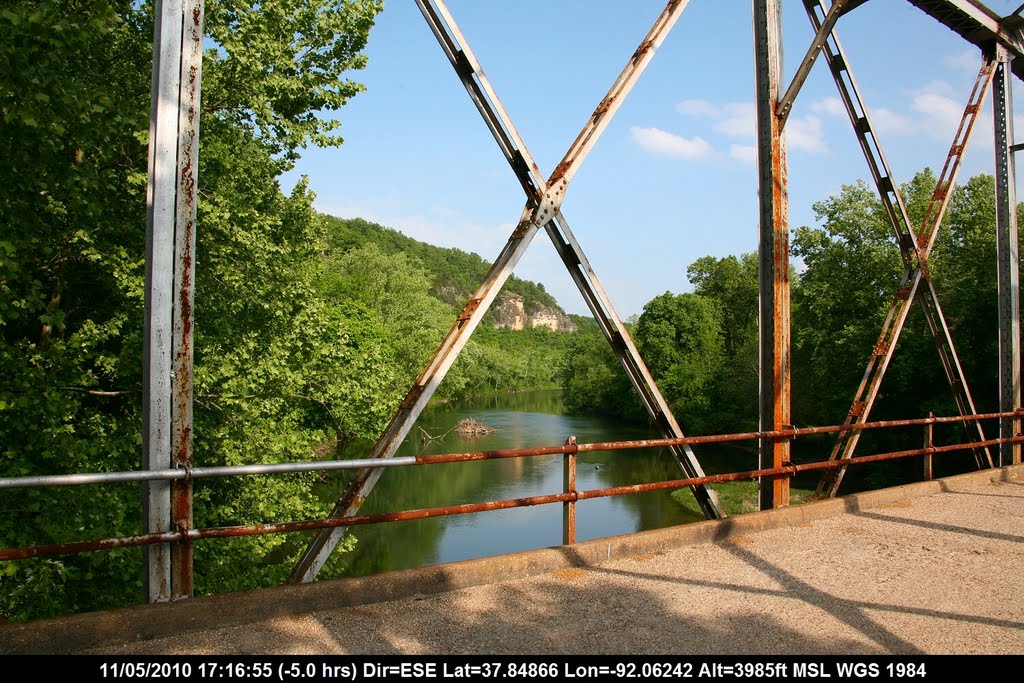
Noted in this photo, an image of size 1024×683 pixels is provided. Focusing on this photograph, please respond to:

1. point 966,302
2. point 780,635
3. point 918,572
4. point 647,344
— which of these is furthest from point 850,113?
point 647,344

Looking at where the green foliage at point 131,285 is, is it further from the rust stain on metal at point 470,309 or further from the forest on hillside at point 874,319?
the forest on hillside at point 874,319

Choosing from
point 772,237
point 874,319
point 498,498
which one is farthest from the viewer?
point 874,319

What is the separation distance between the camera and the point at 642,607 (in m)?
3.62

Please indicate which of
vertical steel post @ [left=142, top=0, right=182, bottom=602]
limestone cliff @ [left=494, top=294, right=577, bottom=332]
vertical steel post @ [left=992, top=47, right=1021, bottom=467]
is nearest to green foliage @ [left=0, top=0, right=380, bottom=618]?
vertical steel post @ [left=142, top=0, right=182, bottom=602]

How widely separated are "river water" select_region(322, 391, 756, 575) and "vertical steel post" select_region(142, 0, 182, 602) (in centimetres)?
1314

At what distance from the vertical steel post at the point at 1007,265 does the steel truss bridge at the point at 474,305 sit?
2.34 metres

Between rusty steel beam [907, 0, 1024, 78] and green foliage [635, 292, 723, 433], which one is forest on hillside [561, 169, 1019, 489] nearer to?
green foliage [635, 292, 723, 433]

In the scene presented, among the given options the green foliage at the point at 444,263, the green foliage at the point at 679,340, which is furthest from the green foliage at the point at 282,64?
the green foliage at the point at 444,263

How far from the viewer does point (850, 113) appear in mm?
6938

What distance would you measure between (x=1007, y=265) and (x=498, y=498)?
635 inches

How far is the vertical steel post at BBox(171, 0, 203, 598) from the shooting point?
3.16m

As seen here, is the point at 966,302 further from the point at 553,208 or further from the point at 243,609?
the point at 243,609

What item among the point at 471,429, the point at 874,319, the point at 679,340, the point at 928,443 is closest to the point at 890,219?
the point at 928,443

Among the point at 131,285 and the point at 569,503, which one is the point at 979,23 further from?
the point at 131,285
